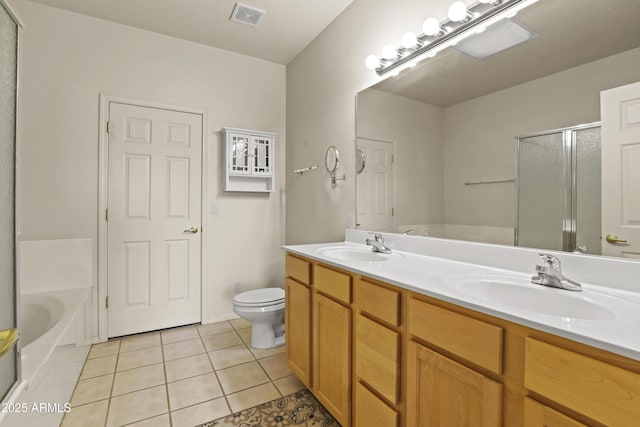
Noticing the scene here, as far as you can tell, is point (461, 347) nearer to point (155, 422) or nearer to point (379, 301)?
point (379, 301)

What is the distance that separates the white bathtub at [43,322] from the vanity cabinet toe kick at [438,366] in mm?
1256

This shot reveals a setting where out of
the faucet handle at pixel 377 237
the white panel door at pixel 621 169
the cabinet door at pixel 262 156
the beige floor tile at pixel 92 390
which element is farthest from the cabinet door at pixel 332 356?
the cabinet door at pixel 262 156

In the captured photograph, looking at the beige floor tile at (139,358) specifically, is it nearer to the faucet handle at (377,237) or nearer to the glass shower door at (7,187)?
the glass shower door at (7,187)

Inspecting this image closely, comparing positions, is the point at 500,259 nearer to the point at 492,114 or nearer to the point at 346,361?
the point at 492,114

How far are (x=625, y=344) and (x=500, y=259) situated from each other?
75cm

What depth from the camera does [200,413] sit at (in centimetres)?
167

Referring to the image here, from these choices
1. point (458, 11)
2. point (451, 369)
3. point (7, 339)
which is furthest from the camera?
point (458, 11)

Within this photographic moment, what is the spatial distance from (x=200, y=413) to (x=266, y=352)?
2.44ft

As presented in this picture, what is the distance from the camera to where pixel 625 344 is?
1.93 feet

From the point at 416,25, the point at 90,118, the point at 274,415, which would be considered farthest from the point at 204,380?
the point at 416,25

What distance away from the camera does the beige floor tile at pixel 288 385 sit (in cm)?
188

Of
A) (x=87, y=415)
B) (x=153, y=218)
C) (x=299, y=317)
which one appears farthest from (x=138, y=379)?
(x=153, y=218)

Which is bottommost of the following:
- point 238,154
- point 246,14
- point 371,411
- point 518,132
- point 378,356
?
point 371,411

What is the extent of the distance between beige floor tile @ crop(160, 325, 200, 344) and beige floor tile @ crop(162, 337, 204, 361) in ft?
0.26
